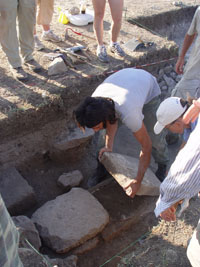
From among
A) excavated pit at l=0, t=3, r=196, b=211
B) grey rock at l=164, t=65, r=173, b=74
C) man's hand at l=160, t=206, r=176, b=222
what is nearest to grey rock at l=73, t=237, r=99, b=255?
excavated pit at l=0, t=3, r=196, b=211

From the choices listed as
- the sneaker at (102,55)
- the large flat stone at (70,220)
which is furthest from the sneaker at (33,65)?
the large flat stone at (70,220)

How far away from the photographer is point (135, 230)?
3.44 m

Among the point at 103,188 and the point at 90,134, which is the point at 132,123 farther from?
the point at 90,134

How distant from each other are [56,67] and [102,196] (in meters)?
2.02

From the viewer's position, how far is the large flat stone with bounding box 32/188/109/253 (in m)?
3.07

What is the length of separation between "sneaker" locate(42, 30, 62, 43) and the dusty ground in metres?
0.10

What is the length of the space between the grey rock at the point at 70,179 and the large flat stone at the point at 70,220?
45 cm

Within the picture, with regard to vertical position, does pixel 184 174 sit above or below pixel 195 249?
above

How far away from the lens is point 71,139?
4.13 m

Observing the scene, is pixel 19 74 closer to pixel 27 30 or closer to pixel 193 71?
pixel 27 30

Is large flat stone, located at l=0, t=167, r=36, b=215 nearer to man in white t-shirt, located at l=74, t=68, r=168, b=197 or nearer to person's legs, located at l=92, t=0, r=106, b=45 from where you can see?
man in white t-shirt, located at l=74, t=68, r=168, b=197

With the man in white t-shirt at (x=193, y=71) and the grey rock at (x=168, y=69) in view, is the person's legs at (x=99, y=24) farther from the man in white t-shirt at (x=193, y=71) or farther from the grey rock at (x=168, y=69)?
the grey rock at (x=168, y=69)

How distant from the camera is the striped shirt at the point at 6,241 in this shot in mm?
1334

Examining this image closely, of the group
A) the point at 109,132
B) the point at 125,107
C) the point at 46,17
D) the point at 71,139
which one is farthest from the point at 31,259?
the point at 46,17
